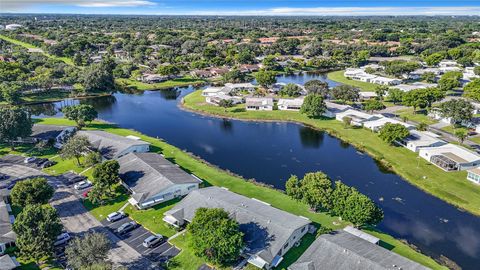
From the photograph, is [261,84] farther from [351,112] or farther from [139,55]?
[139,55]

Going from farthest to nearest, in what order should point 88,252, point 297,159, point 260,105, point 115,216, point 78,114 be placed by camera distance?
1. point 260,105
2. point 78,114
3. point 297,159
4. point 115,216
5. point 88,252

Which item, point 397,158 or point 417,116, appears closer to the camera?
point 397,158

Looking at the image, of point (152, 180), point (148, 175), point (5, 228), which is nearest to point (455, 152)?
point (152, 180)

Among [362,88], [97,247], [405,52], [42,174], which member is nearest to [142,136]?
[42,174]

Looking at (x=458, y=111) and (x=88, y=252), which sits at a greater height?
(x=458, y=111)

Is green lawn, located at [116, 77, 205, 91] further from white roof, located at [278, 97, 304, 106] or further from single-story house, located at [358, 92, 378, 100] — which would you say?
single-story house, located at [358, 92, 378, 100]

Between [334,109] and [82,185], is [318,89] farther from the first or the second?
[82,185]
